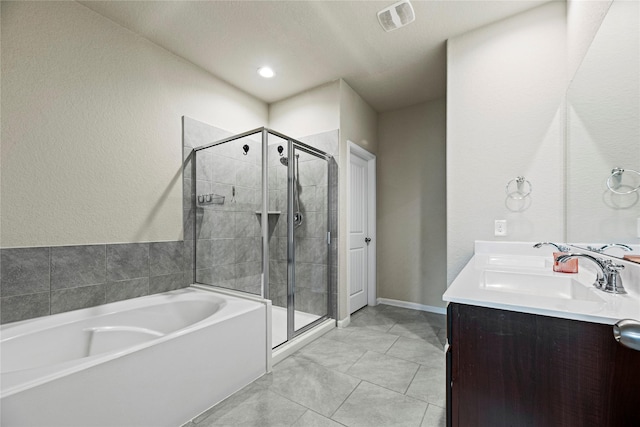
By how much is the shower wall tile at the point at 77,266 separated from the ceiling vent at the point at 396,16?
262cm

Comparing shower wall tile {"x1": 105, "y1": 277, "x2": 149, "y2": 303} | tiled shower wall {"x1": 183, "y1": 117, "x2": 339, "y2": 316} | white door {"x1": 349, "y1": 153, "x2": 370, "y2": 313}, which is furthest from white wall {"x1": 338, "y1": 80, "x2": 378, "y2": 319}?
shower wall tile {"x1": 105, "y1": 277, "x2": 149, "y2": 303}

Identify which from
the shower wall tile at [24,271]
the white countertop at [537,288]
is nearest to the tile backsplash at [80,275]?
the shower wall tile at [24,271]

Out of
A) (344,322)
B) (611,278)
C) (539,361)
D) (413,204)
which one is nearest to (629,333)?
(539,361)

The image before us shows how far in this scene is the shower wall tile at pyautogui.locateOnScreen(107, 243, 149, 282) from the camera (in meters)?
1.97

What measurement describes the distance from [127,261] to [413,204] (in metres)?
3.01

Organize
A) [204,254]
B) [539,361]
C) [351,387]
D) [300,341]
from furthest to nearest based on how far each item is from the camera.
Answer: [204,254] < [300,341] < [351,387] < [539,361]

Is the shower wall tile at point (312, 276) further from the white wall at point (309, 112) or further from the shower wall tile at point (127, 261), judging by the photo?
the white wall at point (309, 112)

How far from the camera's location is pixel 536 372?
2.47 feet

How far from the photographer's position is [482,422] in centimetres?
82

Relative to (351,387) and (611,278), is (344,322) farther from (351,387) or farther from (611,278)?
(611,278)

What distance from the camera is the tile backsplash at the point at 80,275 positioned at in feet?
5.18

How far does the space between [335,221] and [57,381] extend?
7.35 ft

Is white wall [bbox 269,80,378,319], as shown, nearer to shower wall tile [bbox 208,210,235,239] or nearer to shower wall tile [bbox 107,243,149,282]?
shower wall tile [bbox 208,210,235,239]

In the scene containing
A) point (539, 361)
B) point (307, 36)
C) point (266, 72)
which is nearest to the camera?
point (539, 361)
